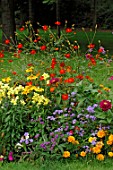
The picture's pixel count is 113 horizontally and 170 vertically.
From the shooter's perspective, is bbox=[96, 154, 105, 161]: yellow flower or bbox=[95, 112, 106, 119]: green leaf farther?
bbox=[95, 112, 106, 119]: green leaf

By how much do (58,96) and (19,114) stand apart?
0.54 meters

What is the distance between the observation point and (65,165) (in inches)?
167

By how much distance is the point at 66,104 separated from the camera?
4727 millimetres

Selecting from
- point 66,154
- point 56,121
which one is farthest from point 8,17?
point 66,154

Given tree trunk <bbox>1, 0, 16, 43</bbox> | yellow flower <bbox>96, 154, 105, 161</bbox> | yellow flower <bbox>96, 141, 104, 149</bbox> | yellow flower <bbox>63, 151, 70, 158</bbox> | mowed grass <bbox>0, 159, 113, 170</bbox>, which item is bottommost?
mowed grass <bbox>0, 159, 113, 170</bbox>

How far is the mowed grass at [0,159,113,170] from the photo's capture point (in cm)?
415

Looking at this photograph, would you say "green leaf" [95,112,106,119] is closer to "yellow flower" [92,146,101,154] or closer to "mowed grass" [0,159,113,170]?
"yellow flower" [92,146,101,154]

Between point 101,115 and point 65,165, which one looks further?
point 101,115

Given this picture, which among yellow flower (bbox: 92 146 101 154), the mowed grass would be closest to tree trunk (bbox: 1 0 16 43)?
the mowed grass

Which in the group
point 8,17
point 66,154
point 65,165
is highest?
point 8,17

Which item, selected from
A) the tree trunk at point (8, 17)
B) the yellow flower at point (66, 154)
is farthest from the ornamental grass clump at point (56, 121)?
the tree trunk at point (8, 17)

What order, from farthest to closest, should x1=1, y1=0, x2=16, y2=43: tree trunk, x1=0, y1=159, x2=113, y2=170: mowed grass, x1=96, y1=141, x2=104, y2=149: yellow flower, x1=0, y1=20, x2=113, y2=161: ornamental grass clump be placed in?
x1=1, y1=0, x2=16, y2=43: tree trunk, x1=0, y1=20, x2=113, y2=161: ornamental grass clump, x1=96, y1=141, x2=104, y2=149: yellow flower, x1=0, y1=159, x2=113, y2=170: mowed grass

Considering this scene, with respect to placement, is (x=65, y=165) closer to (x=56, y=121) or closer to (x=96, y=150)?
(x=96, y=150)

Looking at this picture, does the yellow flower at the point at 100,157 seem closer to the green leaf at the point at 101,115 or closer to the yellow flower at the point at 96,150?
the yellow flower at the point at 96,150
